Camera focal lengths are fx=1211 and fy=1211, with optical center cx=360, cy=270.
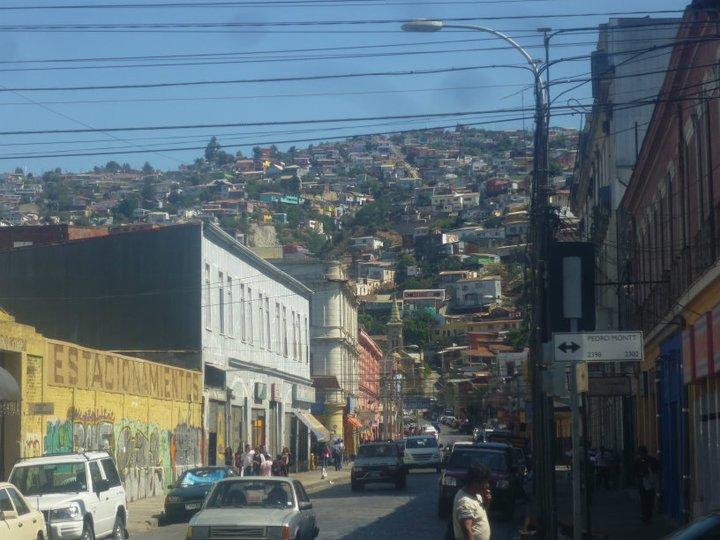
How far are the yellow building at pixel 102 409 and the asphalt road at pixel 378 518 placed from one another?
4.42 metres

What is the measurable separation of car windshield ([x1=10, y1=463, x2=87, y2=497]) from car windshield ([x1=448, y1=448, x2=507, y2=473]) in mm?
10197

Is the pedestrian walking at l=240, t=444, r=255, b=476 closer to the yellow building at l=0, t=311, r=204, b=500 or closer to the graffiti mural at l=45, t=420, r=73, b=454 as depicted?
the yellow building at l=0, t=311, r=204, b=500

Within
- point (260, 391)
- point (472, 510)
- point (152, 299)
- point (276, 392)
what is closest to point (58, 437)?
point (152, 299)

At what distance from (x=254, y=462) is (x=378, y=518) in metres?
15.3

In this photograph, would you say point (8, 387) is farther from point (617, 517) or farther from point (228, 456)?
point (228, 456)

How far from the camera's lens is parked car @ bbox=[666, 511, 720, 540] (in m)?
9.87

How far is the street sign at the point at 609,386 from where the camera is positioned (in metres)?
29.6

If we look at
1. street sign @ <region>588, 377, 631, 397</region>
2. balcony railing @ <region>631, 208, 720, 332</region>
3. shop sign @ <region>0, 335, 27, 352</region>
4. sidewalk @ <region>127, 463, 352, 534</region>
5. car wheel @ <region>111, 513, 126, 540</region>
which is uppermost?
balcony railing @ <region>631, 208, 720, 332</region>

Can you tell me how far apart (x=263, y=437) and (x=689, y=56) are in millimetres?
37450

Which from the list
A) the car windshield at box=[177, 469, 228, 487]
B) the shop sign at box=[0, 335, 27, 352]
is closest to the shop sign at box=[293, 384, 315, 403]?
the car windshield at box=[177, 469, 228, 487]

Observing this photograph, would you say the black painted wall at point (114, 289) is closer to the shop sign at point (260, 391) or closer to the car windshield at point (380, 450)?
the car windshield at point (380, 450)

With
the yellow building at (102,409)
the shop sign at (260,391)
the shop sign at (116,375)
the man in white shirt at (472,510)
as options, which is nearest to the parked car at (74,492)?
the yellow building at (102,409)

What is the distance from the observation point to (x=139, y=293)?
4631cm

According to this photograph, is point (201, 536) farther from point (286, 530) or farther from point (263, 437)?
point (263, 437)
